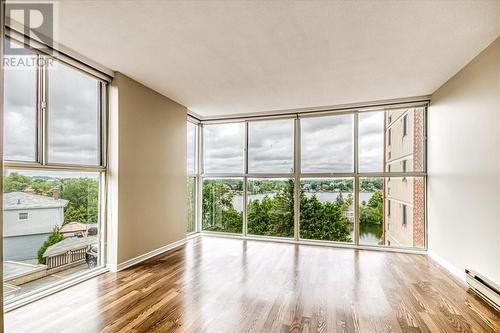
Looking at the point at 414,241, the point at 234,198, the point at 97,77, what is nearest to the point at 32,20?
the point at 97,77

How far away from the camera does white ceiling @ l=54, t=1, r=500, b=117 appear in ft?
7.49

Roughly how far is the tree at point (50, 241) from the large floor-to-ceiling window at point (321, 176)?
3.32 m

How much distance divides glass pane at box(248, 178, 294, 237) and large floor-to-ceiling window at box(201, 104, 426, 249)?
21mm

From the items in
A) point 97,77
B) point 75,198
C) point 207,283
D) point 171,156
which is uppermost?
point 97,77

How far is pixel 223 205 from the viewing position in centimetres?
615

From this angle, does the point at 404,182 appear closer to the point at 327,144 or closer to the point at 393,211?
the point at 393,211

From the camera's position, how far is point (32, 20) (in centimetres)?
249

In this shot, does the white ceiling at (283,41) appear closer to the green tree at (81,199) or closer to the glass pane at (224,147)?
the green tree at (81,199)

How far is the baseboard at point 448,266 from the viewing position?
3.48 meters

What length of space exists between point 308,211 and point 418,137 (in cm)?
244

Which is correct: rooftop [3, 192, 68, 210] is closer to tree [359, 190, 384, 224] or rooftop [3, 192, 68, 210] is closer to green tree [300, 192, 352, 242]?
green tree [300, 192, 352, 242]

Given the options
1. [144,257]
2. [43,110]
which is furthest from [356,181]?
[43,110]

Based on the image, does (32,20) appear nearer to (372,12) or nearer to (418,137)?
(372,12)

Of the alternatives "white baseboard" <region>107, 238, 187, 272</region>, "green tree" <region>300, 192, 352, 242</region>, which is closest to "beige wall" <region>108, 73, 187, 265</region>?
"white baseboard" <region>107, 238, 187, 272</region>
